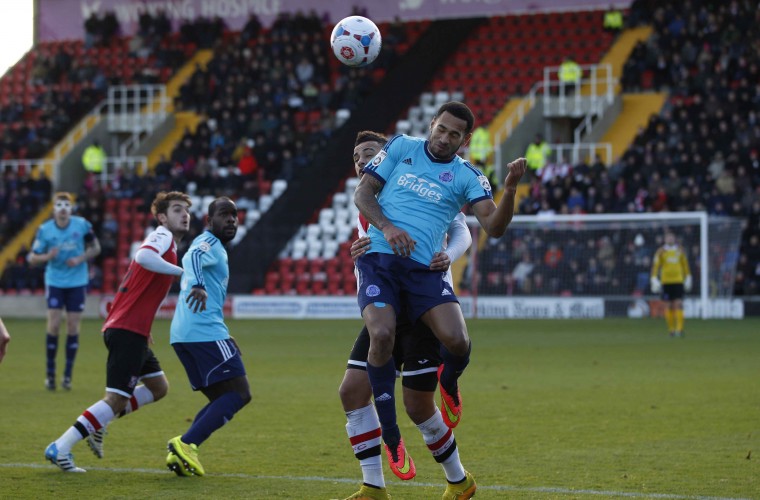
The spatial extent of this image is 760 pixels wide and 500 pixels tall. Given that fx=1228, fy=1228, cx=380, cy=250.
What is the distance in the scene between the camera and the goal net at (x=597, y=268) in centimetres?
2884

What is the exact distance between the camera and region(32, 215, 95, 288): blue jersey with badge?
14.9 meters

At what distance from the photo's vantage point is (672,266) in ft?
78.2

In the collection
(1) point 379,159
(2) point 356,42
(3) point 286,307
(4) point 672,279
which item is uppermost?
(2) point 356,42

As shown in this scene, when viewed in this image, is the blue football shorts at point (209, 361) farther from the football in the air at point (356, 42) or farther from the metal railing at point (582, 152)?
the metal railing at point (582, 152)

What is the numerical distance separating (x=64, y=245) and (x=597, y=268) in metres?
16.9

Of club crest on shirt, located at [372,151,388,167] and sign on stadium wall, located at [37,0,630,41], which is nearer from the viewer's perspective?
club crest on shirt, located at [372,151,388,167]

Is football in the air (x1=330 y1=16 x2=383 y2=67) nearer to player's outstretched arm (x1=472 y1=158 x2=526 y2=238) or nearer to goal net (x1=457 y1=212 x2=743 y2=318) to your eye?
player's outstretched arm (x1=472 y1=158 x2=526 y2=238)

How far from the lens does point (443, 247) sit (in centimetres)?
761

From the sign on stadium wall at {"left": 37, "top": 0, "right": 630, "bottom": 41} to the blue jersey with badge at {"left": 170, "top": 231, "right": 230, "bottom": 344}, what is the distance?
30703 millimetres

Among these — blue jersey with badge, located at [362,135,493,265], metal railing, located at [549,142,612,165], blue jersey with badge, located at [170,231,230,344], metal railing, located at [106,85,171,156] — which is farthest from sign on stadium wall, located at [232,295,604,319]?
blue jersey with badge, located at [362,135,493,265]

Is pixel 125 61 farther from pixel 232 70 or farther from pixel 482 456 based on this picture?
pixel 482 456

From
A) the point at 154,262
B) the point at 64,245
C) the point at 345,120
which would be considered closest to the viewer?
the point at 154,262

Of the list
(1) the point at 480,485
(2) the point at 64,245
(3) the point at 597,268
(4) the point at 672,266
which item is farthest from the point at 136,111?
(1) the point at 480,485

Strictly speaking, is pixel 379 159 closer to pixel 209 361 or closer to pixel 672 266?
pixel 209 361
